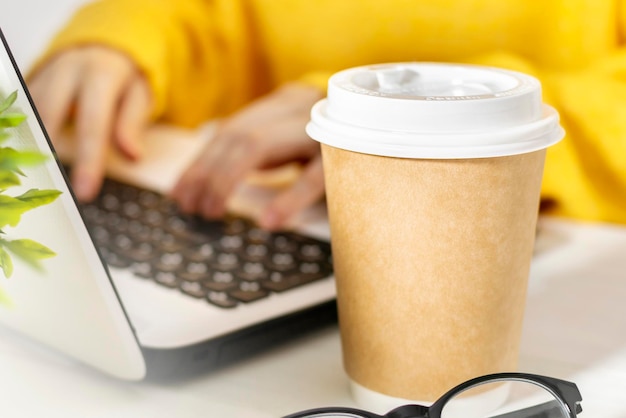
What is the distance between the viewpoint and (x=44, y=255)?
0.32 m

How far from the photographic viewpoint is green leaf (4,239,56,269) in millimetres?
320

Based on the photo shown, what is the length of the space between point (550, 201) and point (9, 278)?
49cm

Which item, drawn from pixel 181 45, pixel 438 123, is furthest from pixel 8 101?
pixel 181 45

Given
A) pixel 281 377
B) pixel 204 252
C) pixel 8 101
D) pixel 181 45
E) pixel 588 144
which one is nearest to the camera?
pixel 8 101

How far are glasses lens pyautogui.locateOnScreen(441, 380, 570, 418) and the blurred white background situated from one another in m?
0.69

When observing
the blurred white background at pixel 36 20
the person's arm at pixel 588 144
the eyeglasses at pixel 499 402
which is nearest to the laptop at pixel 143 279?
the eyeglasses at pixel 499 402

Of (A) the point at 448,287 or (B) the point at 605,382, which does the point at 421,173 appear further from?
(B) the point at 605,382

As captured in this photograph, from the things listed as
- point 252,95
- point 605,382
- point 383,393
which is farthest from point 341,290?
point 252,95

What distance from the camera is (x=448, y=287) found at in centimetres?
34

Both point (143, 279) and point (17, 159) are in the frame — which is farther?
point (143, 279)

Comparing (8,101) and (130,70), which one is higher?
(8,101)

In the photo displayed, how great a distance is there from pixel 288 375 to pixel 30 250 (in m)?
0.16

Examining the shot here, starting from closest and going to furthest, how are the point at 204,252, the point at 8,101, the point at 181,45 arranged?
the point at 8,101 → the point at 204,252 → the point at 181,45

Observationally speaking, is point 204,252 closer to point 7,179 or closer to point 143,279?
point 143,279
